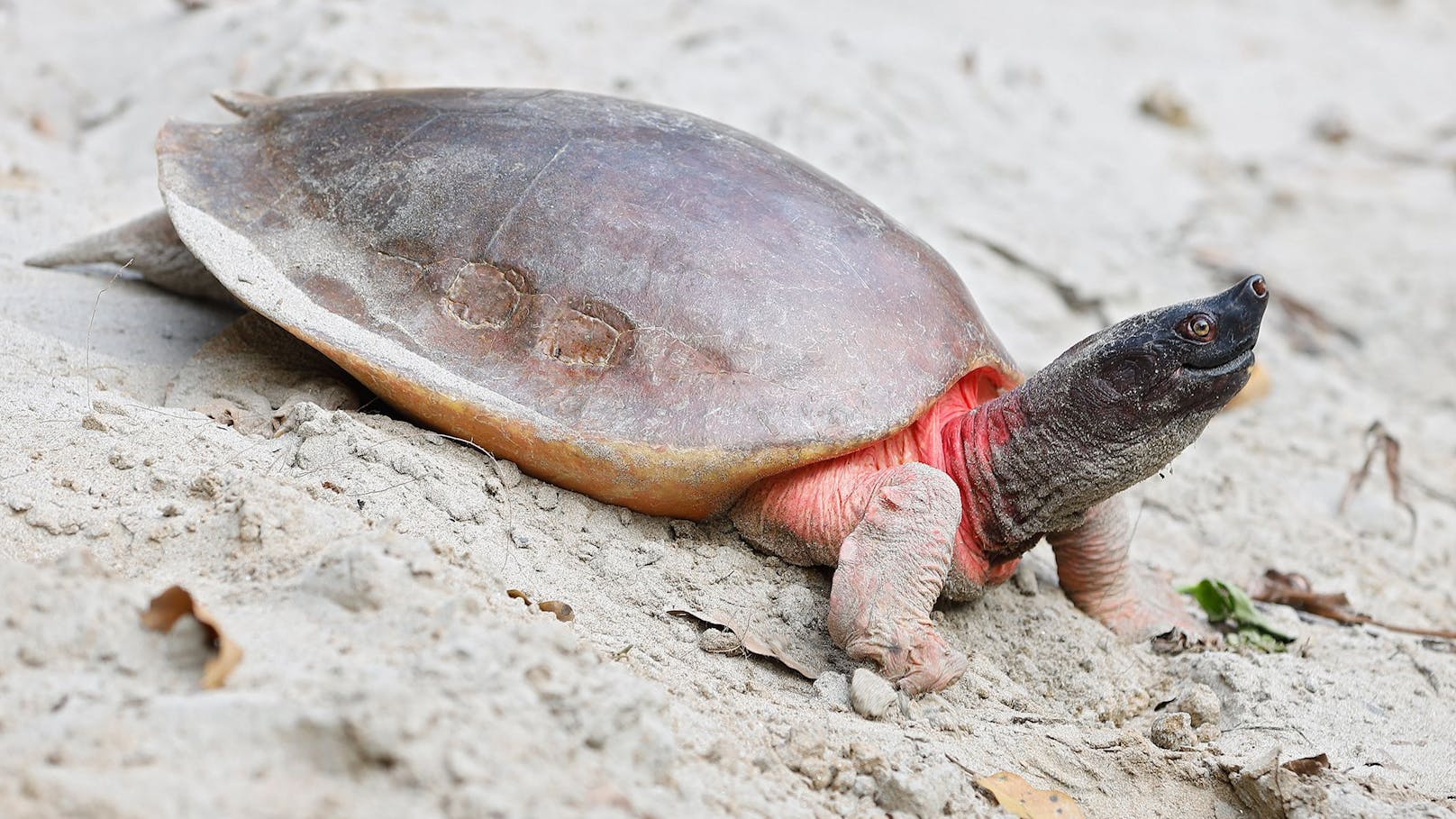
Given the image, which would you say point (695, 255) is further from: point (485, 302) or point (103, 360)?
point (103, 360)

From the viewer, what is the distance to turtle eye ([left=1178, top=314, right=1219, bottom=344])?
272 cm

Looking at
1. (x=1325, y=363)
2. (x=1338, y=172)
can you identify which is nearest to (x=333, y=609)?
(x=1325, y=363)

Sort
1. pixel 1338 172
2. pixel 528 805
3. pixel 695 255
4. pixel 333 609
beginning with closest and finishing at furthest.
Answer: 1. pixel 528 805
2. pixel 333 609
3. pixel 695 255
4. pixel 1338 172

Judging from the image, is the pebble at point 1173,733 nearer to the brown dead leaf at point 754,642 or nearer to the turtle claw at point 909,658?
the turtle claw at point 909,658

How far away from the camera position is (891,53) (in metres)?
7.39

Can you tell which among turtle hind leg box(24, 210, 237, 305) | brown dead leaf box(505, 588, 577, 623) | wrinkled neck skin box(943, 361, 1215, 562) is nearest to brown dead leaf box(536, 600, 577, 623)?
brown dead leaf box(505, 588, 577, 623)

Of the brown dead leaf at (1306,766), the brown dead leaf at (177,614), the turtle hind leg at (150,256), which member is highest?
the brown dead leaf at (177,614)

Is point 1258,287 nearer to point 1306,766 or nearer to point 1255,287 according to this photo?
point 1255,287

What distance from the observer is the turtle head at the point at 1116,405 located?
2.74 metres

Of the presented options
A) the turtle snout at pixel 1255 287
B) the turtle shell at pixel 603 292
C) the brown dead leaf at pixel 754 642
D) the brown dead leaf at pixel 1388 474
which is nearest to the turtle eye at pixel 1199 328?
the turtle snout at pixel 1255 287

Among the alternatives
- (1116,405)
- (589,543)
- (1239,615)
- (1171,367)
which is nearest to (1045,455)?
(1116,405)

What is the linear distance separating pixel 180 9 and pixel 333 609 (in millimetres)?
5714

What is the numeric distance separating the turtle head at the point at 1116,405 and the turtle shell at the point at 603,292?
0.27m

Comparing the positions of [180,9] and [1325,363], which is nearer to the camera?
[1325,363]
